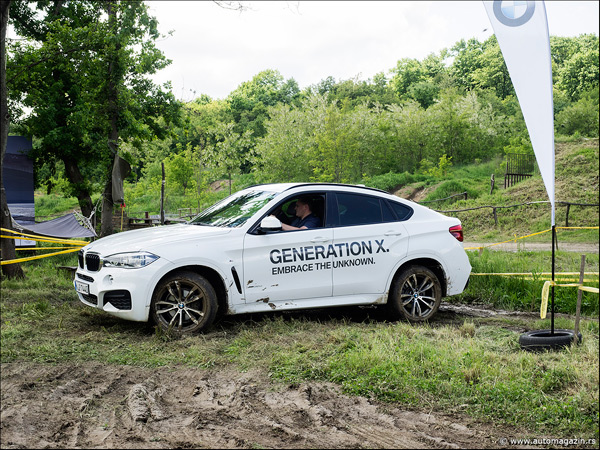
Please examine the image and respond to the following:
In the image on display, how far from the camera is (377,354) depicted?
18.2 feet

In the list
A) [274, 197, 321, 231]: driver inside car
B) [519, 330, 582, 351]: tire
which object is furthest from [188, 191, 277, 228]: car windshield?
[519, 330, 582, 351]: tire

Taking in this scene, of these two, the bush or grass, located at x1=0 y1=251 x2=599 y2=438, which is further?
the bush

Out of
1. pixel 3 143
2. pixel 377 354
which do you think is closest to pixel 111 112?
pixel 3 143

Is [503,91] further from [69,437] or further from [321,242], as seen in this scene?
[69,437]

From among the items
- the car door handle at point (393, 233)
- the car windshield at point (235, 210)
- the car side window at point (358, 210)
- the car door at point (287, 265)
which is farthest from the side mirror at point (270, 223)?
the car door handle at point (393, 233)

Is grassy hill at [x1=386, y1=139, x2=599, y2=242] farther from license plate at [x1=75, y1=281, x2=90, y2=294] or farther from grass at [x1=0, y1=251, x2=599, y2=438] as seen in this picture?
license plate at [x1=75, y1=281, x2=90, y2=294]

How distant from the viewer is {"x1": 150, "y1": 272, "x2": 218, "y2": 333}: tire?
6.57 m

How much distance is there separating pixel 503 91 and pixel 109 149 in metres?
34.5

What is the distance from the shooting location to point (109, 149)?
2072 cm

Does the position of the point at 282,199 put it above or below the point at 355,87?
below

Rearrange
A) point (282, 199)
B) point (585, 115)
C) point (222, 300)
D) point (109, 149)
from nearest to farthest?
point (222, 300), point (282, 199), point (109, 149), point (585, 115)

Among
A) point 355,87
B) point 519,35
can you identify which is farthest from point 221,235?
point 355,87

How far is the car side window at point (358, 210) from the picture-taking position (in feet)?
24.9

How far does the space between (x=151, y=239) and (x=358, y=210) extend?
265cm
